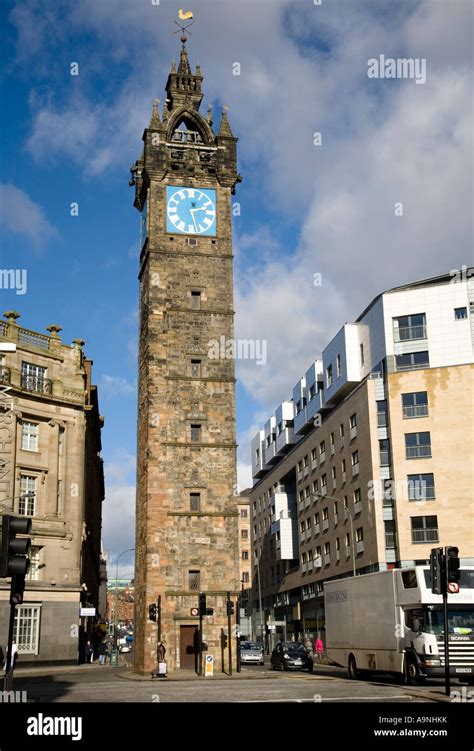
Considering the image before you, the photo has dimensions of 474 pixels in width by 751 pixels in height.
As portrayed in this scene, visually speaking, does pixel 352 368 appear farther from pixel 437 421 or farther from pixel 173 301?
pixel 173 301

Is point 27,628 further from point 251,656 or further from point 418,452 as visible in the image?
point 418,452

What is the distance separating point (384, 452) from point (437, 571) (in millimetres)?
41339

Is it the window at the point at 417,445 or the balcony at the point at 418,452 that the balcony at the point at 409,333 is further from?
the balcony at the point at 418,452

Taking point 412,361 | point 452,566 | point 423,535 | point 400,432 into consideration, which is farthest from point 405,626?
point 412,361

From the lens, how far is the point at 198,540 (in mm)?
45781

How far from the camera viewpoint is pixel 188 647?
145 ft

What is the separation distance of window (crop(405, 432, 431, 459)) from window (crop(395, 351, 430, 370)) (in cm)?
545

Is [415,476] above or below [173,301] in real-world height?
below

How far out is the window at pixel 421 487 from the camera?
60406 millimetres

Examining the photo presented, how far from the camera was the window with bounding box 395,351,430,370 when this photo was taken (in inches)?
2502

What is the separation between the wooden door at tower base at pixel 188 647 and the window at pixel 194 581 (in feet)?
6.71

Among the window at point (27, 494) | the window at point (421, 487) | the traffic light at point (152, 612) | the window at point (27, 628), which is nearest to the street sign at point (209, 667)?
the traffic light at point (152, 612)
